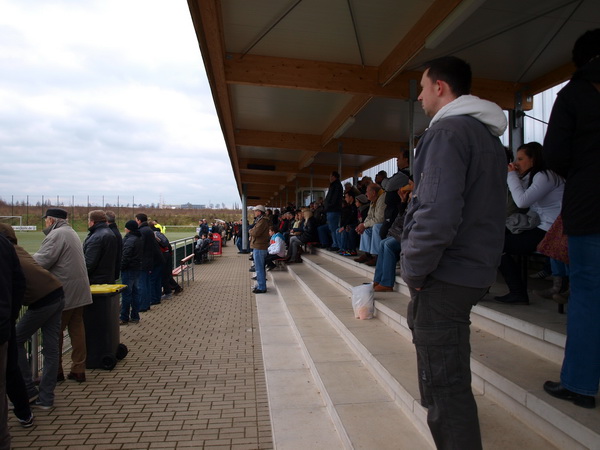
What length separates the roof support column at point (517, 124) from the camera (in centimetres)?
749

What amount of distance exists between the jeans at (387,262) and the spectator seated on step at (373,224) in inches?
38.0

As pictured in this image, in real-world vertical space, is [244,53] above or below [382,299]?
above

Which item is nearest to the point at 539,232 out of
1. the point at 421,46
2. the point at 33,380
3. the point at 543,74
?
the point at 421,46

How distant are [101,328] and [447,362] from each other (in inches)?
179

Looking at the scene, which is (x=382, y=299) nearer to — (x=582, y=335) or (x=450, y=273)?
(x=582, y=335)

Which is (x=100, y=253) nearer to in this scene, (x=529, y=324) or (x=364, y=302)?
(x=364, y=302)

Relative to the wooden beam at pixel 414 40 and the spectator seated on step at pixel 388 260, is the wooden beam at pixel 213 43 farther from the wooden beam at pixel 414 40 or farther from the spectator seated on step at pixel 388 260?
the spectator seated on step at pixel 388 260

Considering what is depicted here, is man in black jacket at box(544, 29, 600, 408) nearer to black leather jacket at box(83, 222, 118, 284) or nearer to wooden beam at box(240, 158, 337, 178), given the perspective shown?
black leather jacket at box(83, 222, 118, 284)

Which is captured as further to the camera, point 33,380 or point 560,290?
point 33,380

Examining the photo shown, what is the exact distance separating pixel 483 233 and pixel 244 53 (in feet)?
18.5

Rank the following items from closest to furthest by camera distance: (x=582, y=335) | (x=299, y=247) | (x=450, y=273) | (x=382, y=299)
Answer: (x=450, y=273), (x=582, y=335), (x=382, y=299), (x=299, y=247)

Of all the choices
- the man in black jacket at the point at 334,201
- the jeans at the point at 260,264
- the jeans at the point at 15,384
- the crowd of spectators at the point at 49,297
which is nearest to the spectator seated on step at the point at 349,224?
the man in black jacket at the point at 334,201

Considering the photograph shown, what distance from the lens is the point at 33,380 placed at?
4.41m

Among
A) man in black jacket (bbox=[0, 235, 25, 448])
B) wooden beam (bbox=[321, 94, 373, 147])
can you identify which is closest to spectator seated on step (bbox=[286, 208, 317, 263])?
wooden beam (bbox=[321, 94, 373, 147])
